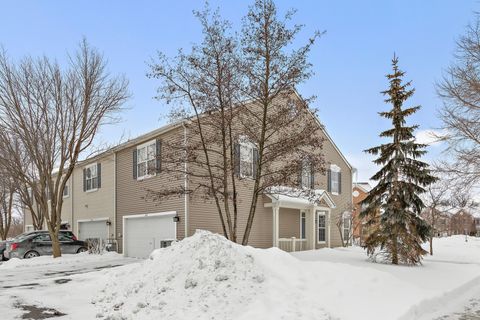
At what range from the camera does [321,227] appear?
79.3 ft

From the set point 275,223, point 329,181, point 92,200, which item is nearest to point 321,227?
point 329,181

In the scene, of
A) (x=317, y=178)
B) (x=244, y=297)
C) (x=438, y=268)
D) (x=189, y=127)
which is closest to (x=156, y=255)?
(x=244, y=297)

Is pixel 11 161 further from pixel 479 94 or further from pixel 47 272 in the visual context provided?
pixel 479 94

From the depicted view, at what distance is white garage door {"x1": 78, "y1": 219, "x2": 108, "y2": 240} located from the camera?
22438 mm

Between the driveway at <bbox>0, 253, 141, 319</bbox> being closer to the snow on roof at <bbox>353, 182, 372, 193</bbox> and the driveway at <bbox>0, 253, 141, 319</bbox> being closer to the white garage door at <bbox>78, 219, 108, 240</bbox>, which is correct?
the white garage door at <bbox>78, 219, 108, 240</bbox>

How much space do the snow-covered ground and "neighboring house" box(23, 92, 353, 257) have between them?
492 cm

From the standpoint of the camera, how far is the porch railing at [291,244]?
2022 centimetres

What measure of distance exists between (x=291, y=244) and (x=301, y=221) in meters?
2.19

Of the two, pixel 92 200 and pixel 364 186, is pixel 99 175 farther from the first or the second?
pixel 364 186

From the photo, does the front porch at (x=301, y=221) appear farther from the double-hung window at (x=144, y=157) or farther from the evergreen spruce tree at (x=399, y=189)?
the double-hung window at (x=144, y=157)

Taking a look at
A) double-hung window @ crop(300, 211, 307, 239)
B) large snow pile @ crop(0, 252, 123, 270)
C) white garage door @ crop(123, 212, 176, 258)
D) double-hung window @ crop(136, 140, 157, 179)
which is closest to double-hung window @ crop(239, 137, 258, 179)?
white garage door @ crop(123, 212, 176, 258)

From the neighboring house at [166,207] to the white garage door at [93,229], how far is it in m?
0.06

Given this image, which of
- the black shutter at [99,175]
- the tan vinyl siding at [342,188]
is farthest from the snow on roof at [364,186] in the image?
the black shutter at [99,175]

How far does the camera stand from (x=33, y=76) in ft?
64.3
